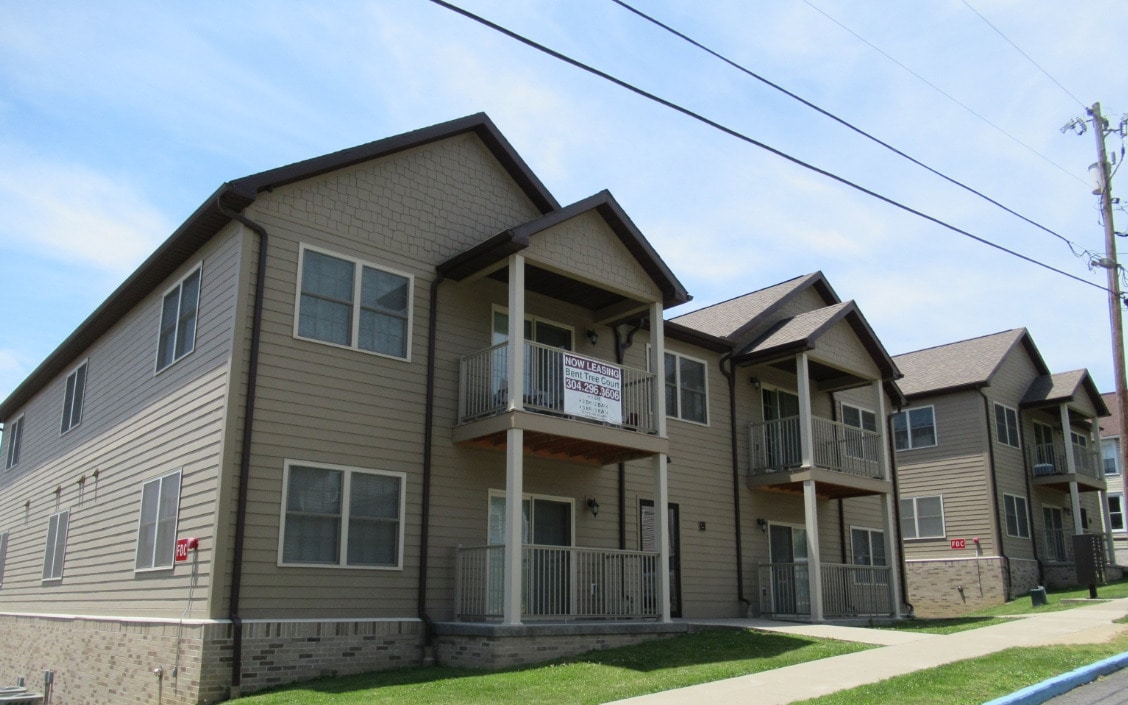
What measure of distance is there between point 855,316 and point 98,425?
52.4ft

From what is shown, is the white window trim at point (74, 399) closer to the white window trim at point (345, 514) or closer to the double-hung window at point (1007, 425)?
the white window trim at point (345, 514)

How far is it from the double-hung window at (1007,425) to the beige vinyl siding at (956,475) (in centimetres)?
130

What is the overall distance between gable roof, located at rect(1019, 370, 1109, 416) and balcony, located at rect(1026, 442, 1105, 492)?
1.53 metres

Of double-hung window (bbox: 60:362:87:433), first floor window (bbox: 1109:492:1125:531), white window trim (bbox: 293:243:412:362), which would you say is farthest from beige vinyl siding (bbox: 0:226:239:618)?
first floor window (bbox: 1109:492:1125:531)

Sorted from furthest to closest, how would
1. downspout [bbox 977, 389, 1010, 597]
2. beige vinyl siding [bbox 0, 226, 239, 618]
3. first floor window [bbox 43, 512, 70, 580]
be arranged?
downspout [bbox 977, 389, 1010, 597], first floor window [bbox 43, 512, 70, 580], beige vinyl siding [bbox 0, 226, 239, 618]

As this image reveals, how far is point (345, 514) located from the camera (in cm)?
1392

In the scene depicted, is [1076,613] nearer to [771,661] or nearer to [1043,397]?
[771,661]

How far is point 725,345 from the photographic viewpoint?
20953 millimetres

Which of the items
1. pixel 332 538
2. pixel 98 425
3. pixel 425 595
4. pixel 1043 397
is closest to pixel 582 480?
pixel 425 595

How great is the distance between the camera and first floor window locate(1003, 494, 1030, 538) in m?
29.9

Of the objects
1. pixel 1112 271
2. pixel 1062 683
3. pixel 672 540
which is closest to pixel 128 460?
pixel 672 540

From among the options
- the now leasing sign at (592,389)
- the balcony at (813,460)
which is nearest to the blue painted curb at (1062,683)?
the now leasing sign at (592,389)

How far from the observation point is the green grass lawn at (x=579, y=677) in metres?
11.0

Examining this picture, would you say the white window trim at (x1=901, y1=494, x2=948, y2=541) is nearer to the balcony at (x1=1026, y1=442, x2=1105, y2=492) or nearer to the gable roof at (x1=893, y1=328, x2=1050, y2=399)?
the gable roof at (x1=893, y1=328, x2=1050, y2=399)
